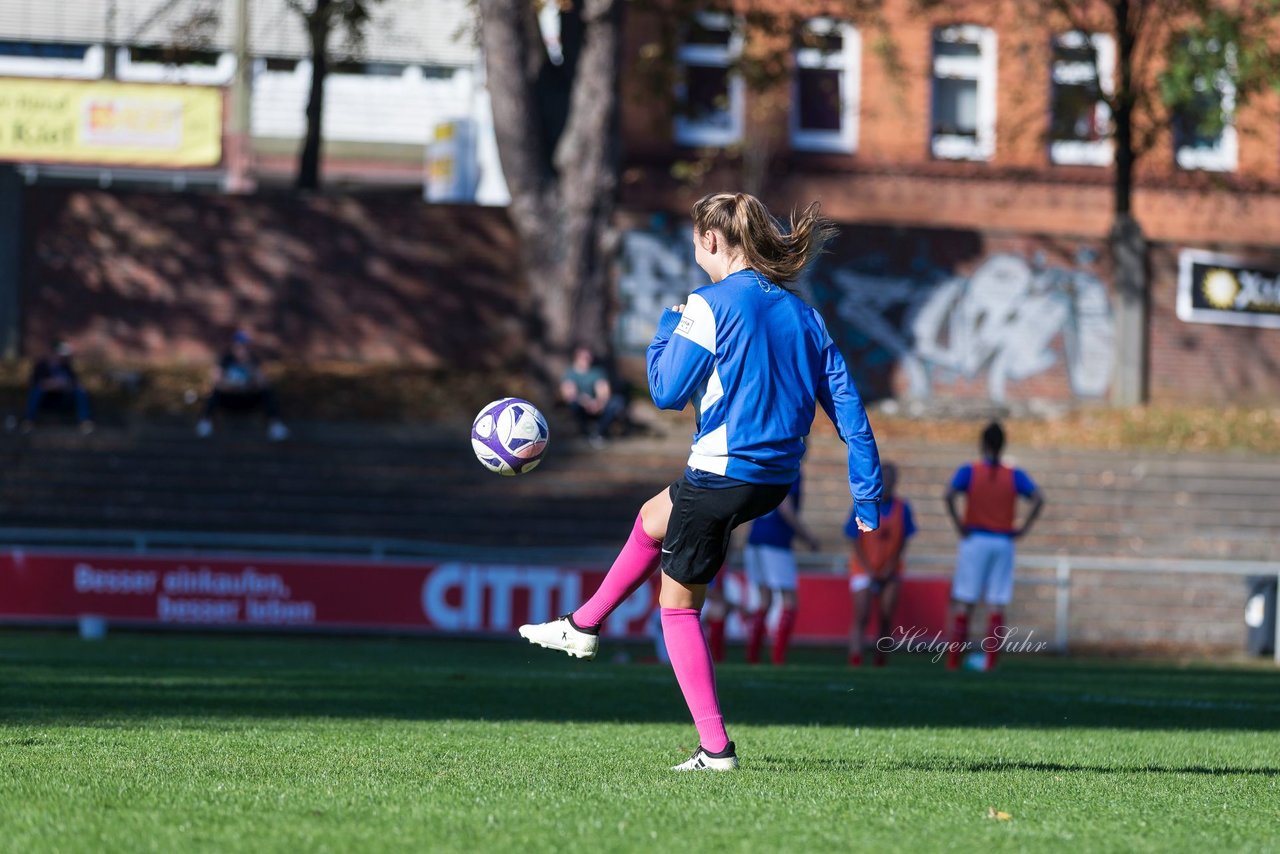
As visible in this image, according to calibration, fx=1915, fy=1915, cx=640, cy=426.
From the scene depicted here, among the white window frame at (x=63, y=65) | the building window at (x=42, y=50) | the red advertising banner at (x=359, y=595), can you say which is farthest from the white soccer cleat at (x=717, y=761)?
the building window at (x=42, y=50)

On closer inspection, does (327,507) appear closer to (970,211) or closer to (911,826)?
(970,211)

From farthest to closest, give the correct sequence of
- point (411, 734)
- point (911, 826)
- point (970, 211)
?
point (970, 211) → point (411, 734) → point (911, 826)

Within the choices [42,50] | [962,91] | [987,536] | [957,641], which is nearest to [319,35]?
[962,91]

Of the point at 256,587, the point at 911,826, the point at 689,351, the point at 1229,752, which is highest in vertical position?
the point at 689,351

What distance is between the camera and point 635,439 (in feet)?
83.8

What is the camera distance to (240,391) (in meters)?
24.9

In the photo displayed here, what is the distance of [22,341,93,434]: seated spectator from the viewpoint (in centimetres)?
2438

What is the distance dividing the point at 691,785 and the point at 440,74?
43723mm

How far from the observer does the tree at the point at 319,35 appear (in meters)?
29.3

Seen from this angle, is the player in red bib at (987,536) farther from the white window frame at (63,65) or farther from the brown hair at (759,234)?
the white window frame at (63,65)

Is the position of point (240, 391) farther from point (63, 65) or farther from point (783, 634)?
point (63, 65)

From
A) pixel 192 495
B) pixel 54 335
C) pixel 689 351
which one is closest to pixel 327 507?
pixel 192 495

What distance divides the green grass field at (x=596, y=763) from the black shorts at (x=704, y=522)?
0.72 meters

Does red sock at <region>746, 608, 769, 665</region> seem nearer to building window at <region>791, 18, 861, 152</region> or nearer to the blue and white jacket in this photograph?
the blue and white jacket
